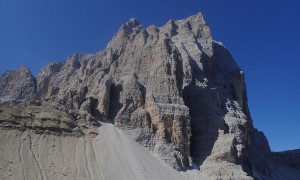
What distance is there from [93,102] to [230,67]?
47432 millimetres

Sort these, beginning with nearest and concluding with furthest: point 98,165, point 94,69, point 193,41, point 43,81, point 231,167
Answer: point 98,165, point 231,167, point 94,69, point 193,41, point 43,81

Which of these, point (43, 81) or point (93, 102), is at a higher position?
point (43, 81)

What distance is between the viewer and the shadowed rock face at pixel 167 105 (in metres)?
59.9

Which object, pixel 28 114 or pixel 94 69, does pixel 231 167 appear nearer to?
pixel 28 114

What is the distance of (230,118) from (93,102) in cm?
2591

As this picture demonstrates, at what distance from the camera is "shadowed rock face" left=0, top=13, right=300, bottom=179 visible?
5988 centimetres

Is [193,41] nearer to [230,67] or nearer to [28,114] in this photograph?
[230,67]

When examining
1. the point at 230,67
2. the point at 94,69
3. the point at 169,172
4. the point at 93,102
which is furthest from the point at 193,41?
the point at 169,172

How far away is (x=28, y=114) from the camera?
5334 centimetres

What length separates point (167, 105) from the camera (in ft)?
209

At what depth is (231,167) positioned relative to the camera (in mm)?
60281

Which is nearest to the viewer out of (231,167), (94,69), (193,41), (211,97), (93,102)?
(231,167)

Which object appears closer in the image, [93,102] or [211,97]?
[93,102]

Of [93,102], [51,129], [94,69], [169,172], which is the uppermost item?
[94,69]
